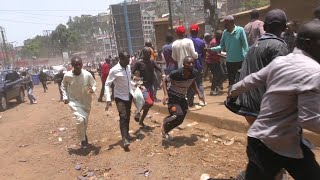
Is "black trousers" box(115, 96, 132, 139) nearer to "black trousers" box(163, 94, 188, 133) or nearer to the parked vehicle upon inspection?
"black trousers" box(163, 94, 188, 133)

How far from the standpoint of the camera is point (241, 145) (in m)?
6.08

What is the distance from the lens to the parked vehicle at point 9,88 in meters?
16.5

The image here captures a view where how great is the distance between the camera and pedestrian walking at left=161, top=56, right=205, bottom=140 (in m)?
6.23

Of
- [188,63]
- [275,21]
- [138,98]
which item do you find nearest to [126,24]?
[138,98]

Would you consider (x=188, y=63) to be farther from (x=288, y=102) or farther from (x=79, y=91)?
(x=288, y=102)

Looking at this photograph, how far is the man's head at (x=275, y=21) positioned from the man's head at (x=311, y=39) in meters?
1.03

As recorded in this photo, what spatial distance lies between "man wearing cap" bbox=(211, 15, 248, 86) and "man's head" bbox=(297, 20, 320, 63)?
4368 mm

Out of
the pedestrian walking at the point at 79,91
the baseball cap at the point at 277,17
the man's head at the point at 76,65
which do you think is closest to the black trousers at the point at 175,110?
the pedestrian walking at the point at 79,91

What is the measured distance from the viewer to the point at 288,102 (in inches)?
95.1

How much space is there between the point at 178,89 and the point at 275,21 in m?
3.08

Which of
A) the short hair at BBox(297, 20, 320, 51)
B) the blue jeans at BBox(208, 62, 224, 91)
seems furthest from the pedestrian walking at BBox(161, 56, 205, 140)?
the short hair at BBox(297, 20, 320, 51)

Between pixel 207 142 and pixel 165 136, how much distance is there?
72 cm

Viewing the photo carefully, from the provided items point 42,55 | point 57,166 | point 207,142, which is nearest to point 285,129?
point 207,142

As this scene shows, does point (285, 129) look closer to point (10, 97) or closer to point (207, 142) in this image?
point (207, 142)
